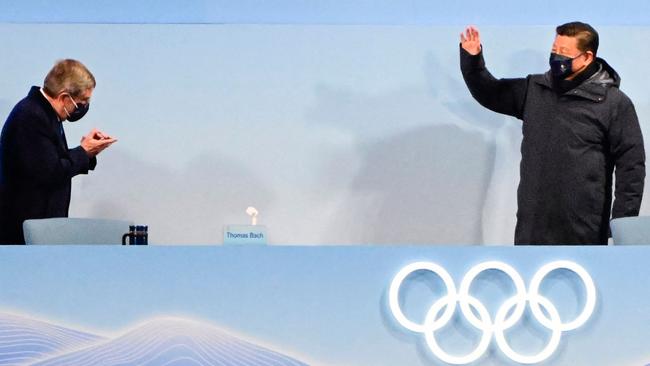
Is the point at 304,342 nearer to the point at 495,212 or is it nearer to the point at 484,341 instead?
the point at 484,341

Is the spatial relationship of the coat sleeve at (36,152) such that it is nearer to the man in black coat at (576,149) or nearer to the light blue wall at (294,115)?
the light blue wall at (294,115)

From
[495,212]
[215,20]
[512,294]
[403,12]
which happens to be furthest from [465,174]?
[512,294]

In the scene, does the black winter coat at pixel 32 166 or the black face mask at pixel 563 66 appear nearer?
the black winter coat at pixel 32 166

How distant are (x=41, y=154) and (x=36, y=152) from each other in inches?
0.8

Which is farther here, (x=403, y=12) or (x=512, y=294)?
(x=403, y=12)

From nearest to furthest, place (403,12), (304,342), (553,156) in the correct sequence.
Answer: (304,342) → (553,156) → (403,12)

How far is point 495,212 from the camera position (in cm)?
531

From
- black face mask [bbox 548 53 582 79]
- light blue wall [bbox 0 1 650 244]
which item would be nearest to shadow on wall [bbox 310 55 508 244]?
light blue wall [bbox 0 1 650 244]

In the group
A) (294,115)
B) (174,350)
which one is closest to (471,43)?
(294,115)

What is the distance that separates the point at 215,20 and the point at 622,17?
1.93 metres

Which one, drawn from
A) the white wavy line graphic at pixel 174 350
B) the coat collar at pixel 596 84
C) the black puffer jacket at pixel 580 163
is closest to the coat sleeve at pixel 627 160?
the black puffer jacket at pixel 580 163

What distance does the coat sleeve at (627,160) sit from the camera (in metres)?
4.33

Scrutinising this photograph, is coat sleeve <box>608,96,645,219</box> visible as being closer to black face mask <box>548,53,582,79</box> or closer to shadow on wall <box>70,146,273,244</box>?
black face mask <box>548,53,582,79</box>

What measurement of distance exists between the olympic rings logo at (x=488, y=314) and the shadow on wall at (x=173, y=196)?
2.40m
